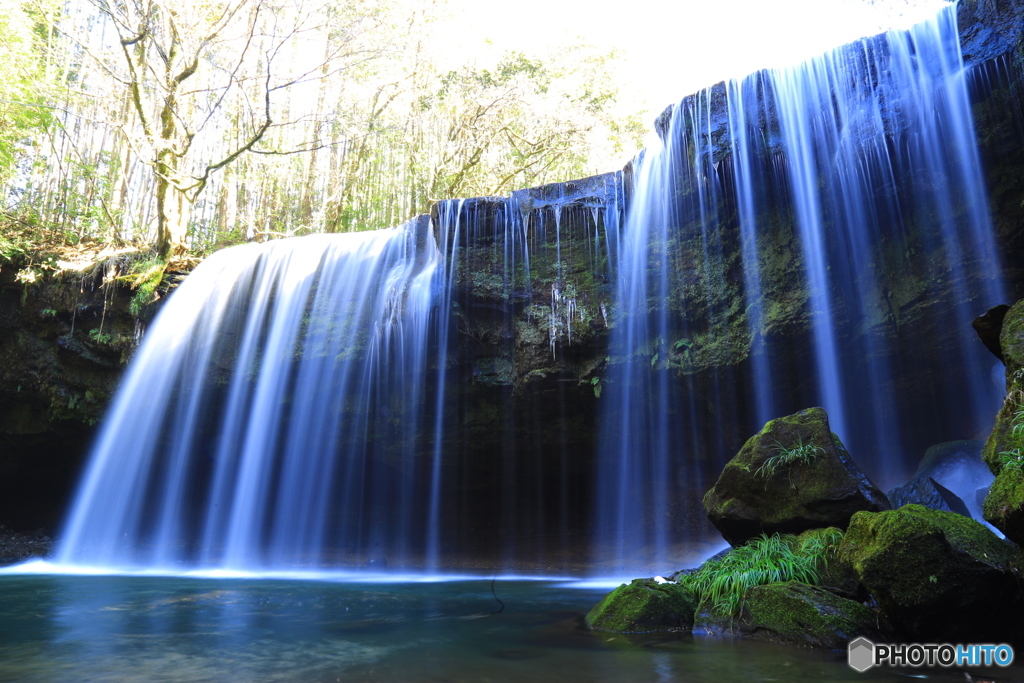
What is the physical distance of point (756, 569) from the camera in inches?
191

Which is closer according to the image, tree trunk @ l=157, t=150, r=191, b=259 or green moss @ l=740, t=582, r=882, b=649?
green moss @ l=740, t=582, r=882, b=649

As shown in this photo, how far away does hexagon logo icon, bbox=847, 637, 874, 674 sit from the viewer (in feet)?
11.1

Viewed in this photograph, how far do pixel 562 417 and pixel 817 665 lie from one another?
6.78m

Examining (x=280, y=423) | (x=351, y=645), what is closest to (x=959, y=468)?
(x=351, y=645)

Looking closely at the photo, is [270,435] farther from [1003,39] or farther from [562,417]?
[1003,39]

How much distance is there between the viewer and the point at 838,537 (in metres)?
4.73

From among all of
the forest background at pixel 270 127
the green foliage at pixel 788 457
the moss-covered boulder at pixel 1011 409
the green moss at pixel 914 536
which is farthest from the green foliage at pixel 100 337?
the moss-covered boulder at pixel 1011 409

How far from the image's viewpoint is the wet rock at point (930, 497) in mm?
6199

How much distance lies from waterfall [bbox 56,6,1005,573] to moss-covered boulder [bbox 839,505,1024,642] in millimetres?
4967

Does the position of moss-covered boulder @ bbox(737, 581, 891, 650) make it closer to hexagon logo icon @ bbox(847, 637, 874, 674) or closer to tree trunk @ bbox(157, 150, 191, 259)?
hexagon logo icon @ bbox(847, 637, 874, 674)

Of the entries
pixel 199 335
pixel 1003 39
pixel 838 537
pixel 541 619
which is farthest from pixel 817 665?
pixel 199 335

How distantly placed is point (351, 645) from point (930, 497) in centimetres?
550

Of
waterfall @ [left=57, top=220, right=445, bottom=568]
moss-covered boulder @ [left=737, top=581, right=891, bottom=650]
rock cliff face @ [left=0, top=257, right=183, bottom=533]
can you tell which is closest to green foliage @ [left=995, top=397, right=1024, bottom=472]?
moss-covered boulder @ [left=737, top=581, right=891, bottom=650]

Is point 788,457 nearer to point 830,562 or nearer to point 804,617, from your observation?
point 830,562
